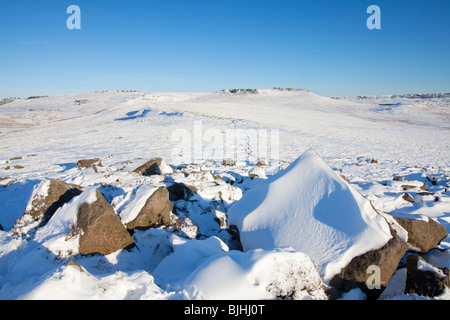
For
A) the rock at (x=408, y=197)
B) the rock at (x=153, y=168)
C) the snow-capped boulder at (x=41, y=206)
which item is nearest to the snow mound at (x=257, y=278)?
the snow-capped boulder at (x=41, y=206)

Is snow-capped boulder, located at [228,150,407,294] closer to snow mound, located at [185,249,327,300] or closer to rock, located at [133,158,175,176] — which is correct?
snow mound, located at [185,249,327,300]

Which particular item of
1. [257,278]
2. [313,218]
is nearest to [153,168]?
[313,218]

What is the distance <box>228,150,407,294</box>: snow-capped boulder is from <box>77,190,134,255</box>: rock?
2561 mm

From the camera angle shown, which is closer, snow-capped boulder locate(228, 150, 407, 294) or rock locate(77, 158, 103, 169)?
snow-capped boulder locate(228, 150, 407, 294)

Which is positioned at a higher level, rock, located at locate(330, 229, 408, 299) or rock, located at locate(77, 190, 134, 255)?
rock, located at locate(77, 190, 134, 255)

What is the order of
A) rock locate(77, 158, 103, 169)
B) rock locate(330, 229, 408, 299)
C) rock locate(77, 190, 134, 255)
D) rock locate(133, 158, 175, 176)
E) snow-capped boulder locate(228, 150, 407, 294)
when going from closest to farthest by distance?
rock locate(330, 229, 408, 299) < snow-capped boulder locate(228, 150, 407, 294) < rock locate(77, 190, 134, 255) < rock locate(133, 158, 175, 176) < rock locate(77, 158, 103, 169)

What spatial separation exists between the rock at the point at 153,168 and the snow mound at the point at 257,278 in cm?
676

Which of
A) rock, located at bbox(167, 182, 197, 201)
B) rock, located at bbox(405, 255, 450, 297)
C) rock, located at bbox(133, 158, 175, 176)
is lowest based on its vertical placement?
rock, located at bbox(405, 255, 450, 297)

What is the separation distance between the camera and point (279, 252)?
404 centimetres

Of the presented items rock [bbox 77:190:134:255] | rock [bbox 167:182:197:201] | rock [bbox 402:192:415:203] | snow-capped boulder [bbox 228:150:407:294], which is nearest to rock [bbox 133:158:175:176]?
→ rock [bbox 167:182:197:201]

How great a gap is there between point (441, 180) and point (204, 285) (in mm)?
13025

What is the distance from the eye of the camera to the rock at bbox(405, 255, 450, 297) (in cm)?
410

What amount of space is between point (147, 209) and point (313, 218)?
379 centimetres

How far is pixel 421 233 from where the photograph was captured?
562 cm
